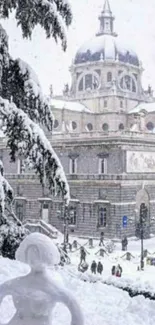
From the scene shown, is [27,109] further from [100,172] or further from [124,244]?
[100,172]


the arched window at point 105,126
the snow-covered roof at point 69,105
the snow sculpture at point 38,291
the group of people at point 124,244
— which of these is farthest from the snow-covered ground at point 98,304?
the snow-covered roof at point 69,105

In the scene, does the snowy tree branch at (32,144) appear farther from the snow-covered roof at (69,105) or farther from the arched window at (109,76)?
the arched window at (109,76)

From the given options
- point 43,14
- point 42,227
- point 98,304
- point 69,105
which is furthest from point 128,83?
point 43,14

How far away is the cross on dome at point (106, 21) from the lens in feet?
119

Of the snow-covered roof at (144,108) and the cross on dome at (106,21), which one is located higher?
the cross on dome at (106,21)

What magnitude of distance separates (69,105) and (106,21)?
343 inches

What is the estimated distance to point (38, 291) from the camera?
2773 millimetres

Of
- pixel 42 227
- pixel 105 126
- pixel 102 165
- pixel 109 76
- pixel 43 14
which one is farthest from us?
pixel 109 76

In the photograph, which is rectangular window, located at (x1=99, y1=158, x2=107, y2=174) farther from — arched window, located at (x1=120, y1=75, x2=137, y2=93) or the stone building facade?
arched window, located at (x1=120, y1=75, x2=137, y2=93)

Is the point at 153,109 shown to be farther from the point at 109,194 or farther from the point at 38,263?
the point at 38,263

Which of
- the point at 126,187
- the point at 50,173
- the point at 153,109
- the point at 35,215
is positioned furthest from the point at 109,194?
the point at 50,173

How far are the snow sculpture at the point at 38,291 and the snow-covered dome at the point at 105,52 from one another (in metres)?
30.6

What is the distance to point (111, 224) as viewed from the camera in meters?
23.9

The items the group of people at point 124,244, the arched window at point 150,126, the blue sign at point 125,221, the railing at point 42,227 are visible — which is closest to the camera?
the group of people at point 124,244
